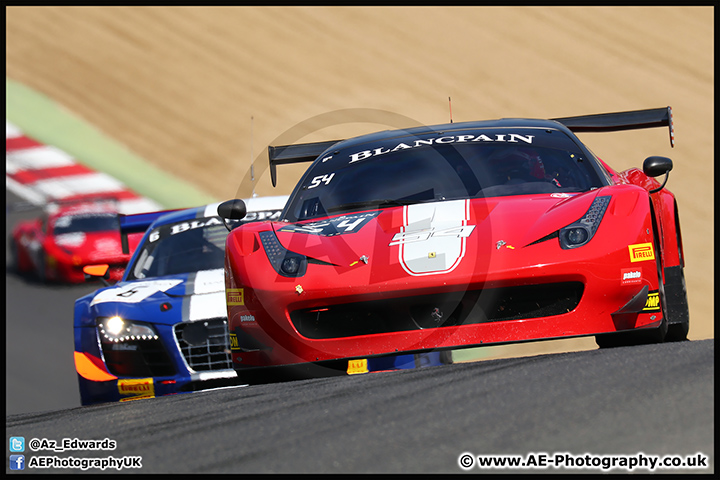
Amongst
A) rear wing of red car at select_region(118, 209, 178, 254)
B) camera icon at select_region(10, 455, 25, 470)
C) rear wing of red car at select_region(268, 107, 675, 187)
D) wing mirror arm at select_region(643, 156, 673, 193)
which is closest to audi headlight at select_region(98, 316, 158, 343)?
rear wing of red car at select_region(268, 107, 675, 187)

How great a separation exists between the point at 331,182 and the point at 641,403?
2.75m

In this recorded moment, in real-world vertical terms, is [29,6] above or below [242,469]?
above

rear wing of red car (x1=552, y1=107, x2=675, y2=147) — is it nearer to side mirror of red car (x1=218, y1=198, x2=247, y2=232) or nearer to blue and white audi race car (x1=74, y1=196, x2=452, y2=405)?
blue and white audi race car (x1=74, y1=196, x2=452, y2=405)

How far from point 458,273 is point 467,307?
16 centimetres

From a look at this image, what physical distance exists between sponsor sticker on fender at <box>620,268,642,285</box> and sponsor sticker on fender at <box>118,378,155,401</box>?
2844 mm

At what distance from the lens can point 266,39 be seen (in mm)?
20688

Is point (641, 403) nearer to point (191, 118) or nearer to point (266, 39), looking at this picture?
point (191, 118)

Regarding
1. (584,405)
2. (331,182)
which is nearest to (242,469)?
(584,405)

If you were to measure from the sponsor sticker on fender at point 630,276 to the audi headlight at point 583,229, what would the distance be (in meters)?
0.21

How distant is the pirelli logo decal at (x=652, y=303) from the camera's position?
14.0 feet

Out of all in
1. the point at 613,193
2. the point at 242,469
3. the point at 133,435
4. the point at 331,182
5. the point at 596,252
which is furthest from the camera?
the point at 331,182

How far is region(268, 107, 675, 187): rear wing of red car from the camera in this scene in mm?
6488

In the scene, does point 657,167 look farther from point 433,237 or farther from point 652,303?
point 433,237

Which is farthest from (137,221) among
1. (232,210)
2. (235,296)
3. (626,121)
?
(626,121)
